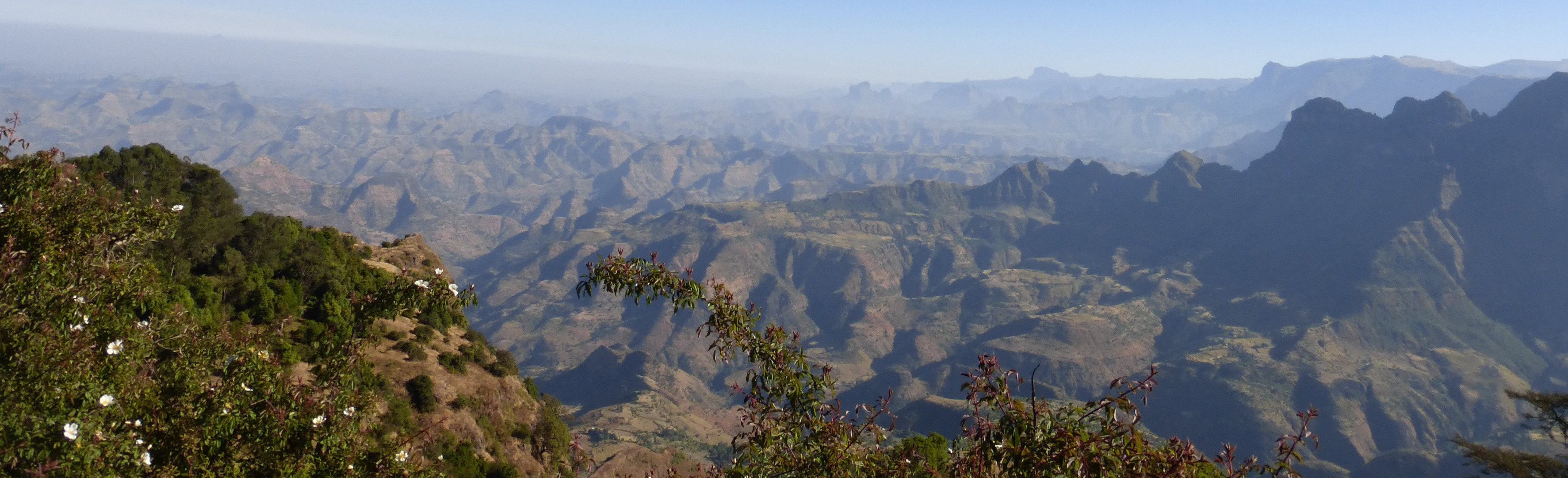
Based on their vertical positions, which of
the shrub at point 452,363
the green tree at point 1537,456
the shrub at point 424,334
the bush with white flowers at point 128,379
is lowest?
the shrub at point 452,363

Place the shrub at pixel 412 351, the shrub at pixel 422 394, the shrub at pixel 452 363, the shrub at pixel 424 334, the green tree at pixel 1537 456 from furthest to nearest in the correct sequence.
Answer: the shrub at pixel 424 334
the shrub at pixel 452 363
the shrub at pixel 412 351
the shrub at pixel 422 394
the green tree at pixel 1537 456

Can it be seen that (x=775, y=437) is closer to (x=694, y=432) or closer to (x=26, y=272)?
(x=26, y=272)

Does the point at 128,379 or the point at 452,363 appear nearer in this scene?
the point at 128,379

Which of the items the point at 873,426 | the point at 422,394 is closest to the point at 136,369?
the point at 873,426

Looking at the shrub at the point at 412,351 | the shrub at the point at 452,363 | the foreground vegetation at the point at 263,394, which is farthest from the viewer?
the shrub at the point at 452,363

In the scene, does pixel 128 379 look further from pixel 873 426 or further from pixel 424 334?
pixel 424 334

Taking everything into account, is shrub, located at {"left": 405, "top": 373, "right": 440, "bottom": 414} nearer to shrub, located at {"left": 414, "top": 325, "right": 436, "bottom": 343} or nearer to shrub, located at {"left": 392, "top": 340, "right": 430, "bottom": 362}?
shrub, located at {"left": 392, "top": 340, "right": 430, "bottom": 362}

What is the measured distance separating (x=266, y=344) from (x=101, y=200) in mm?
4327

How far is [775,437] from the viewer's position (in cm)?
1025

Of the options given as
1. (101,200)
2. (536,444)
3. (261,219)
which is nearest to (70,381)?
(101,200)

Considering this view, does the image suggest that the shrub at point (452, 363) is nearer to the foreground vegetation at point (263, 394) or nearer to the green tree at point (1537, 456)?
the foreground vegetation at point (263, 394)

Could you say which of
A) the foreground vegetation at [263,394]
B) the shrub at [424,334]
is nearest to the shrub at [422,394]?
the shrub at [424,334]

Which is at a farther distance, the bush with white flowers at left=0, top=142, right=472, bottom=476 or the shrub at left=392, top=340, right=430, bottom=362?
the shrub at left=392, top=340, right=430, bottom=362

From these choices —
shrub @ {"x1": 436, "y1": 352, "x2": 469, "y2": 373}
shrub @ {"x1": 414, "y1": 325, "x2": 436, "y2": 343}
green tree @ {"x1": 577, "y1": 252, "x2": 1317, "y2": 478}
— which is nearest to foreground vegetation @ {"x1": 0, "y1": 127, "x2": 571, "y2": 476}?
green tree @ {"x1": 577, "y1": 252, "x2": 1317, "y2": 478}
